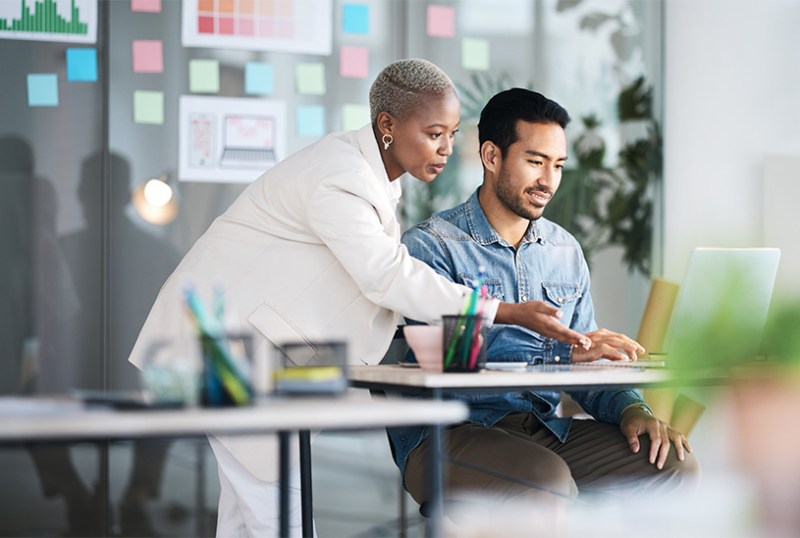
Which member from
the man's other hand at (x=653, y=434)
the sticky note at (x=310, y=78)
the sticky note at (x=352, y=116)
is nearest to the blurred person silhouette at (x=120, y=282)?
Result: the sticky note at (x=310, y=78)

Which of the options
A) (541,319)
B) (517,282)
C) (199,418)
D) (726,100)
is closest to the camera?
(199,418)

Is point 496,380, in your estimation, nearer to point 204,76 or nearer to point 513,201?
point 513,201

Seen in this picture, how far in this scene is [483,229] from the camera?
8.32 ft

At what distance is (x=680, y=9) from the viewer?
4.23 meters

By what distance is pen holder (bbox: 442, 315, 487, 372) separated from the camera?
1.80 meters

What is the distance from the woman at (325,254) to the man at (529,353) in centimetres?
22

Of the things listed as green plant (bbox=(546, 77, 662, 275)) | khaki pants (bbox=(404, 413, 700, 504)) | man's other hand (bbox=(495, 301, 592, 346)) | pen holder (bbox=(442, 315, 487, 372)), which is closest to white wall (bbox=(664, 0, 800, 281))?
green plant (bbox=(546, 77, 662, 275))

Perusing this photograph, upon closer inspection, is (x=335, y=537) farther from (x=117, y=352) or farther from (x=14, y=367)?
(x=14, y=367)

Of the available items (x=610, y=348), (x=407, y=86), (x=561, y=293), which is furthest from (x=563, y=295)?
(x=407, y=86)

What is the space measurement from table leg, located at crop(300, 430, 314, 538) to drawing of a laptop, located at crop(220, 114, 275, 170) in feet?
5.41

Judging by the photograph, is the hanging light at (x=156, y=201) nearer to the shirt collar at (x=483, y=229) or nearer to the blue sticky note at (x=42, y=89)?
the blue sticky note at (x=42, y=89)

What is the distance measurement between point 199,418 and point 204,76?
8.94 ft

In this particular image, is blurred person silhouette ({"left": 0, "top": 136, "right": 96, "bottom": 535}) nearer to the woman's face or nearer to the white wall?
the woman's face

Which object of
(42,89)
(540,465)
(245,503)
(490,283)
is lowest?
(245,503)
